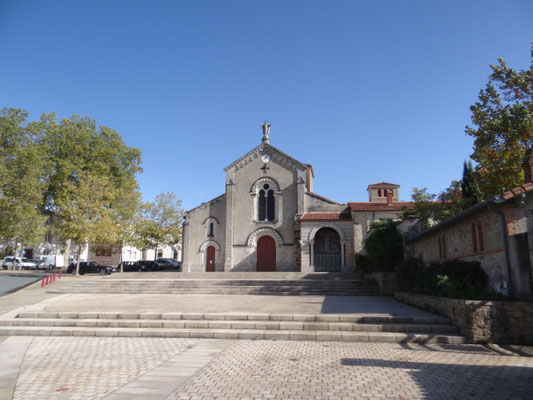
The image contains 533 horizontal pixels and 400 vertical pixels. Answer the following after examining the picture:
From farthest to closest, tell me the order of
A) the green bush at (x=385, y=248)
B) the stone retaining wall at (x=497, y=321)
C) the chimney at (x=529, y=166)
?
the green bush at (x=385, y=248) → the chimney at (x=529, y=166) → the stone retaining wall at (x=497, y=321)

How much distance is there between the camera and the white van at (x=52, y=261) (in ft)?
143

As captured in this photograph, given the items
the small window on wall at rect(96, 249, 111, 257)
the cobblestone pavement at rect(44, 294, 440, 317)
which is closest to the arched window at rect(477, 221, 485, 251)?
the cobblestone pavement at rect(44, 294, 440, 317)

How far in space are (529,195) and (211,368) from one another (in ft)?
28.8

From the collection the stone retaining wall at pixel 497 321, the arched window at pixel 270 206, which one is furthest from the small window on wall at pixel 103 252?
the stone retaining wall at pixel 497 321

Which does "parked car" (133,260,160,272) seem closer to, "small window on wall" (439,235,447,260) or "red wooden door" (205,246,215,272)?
"red wooden door" (205,246,215,272)

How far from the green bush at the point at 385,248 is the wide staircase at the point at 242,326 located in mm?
10890

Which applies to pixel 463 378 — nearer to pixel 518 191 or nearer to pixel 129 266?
pixel 518 191

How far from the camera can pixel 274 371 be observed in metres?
6.46

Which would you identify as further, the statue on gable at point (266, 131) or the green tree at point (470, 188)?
the statue on gable at point (266, 131)

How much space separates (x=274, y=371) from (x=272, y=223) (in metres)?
25.5

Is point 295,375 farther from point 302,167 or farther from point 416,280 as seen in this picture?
point 302,167

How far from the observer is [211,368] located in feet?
22.1

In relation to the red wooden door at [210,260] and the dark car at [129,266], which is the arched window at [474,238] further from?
the dark car at [129,266]

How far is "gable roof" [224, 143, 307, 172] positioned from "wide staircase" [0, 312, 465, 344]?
2325cm
